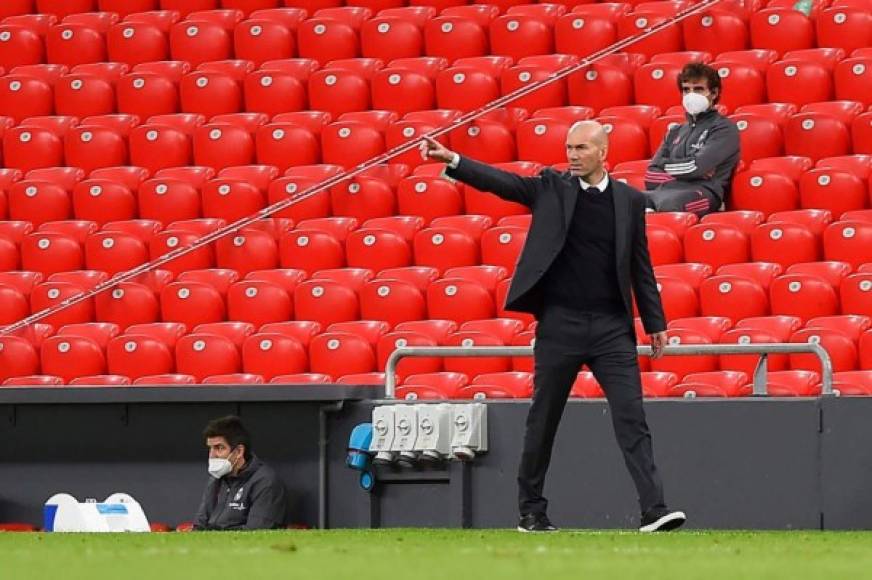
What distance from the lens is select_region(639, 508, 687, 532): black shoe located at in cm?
699

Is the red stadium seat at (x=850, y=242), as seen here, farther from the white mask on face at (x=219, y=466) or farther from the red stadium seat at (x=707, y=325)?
the white mask on face at (x=219, y=466)

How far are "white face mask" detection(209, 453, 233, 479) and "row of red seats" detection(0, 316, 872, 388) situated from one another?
108cm

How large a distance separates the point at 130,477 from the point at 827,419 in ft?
12.1

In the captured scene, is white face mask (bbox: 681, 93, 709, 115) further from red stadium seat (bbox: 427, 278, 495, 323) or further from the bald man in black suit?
the bald man in black suit

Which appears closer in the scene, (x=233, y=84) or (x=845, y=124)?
(x=845, y=124)

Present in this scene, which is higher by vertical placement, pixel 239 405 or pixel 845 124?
pixel 845 124

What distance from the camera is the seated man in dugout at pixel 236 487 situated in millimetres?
8844

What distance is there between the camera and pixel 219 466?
884cm

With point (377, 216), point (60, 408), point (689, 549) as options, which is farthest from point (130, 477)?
point (689, 549)

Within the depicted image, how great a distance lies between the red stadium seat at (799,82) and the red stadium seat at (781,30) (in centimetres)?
48

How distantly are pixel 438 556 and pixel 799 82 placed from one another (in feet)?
20.6

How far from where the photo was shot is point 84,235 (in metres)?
11.9

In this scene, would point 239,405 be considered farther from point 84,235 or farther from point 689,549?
point 689,549

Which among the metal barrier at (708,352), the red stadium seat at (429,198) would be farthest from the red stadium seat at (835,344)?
the red stadium seat at (429,198)
